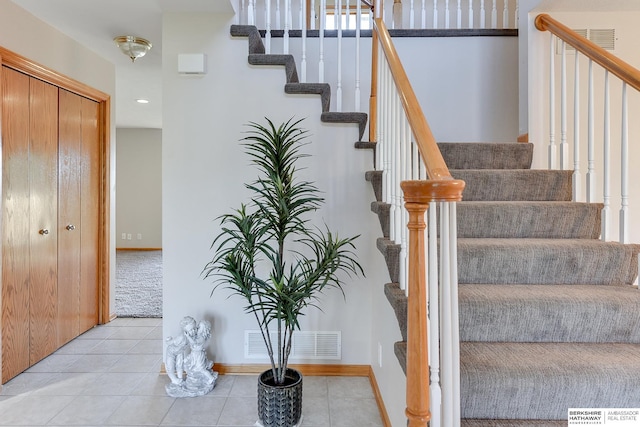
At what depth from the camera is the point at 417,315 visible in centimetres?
98

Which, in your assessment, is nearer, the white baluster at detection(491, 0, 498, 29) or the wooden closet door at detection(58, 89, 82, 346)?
the wooden closet door at detection(58, 89, 82, 346)

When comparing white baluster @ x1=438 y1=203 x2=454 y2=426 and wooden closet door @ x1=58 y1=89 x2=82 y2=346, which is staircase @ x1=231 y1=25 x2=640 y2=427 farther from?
wooden closet door @ x1=58 y1=89 x2=82 y2=346

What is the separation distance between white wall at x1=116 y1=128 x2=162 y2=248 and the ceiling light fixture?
4.88 m

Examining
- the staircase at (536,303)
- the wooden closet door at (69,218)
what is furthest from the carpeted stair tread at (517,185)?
the wooden closet door at (69,218)

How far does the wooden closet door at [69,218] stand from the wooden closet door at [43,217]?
6 centimetres

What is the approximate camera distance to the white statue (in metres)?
2.26

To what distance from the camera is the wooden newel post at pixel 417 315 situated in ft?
3.21

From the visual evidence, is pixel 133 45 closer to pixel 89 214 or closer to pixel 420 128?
pixel 89 214

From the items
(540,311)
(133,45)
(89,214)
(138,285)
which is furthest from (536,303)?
(138,285)

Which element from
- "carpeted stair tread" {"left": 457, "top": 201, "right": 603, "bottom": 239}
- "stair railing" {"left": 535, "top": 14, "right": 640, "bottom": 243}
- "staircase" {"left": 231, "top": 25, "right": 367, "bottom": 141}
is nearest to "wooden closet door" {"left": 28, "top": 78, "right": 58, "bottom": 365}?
"staircase" {"left": 231, "top": 25, "right": 367, "bottom": 141}

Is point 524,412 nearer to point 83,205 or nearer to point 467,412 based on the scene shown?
point 467,412

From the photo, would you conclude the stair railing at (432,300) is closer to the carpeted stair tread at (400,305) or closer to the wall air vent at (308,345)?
the carpeted stair tread at (400,305)

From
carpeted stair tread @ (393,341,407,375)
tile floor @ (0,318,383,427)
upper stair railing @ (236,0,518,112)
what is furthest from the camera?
upper stair railing @ (236,0,518,112)

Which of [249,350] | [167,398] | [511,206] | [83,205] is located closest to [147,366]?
[167,398]
